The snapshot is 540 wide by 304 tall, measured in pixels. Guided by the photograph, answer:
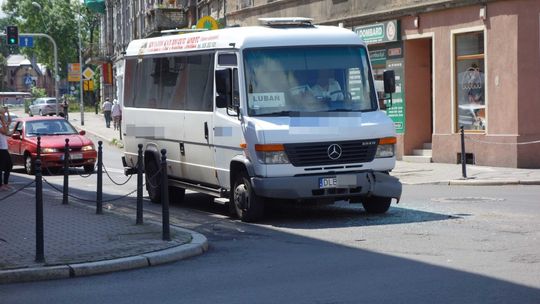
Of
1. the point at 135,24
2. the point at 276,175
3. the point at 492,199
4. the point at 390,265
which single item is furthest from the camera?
the point at 135,24

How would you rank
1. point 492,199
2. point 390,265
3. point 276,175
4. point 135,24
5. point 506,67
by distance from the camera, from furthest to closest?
point 135,24 < point 506,67 < point 492,199 < point 276,175 < point 390,265

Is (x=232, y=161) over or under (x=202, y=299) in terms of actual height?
over

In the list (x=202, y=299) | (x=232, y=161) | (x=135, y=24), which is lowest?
(x=202, y=299)

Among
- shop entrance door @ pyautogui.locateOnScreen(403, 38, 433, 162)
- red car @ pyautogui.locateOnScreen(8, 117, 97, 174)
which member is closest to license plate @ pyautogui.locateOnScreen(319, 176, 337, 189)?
red car @ pyautogui.locateOnScreen(8, 117, 97, 174)

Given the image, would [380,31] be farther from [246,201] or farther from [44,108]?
[44,108]

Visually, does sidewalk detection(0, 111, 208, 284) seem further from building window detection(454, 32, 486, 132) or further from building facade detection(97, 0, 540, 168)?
building window detection(454, 32, 486, 132)

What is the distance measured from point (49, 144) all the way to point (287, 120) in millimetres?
13267

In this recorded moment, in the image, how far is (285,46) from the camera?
46.6 ft

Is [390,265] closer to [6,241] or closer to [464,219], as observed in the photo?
[464,219]

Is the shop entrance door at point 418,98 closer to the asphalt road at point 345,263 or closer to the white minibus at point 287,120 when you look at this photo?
the asphalt road at point 345,263

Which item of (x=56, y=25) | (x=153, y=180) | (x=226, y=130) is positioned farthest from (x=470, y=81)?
(x=56, y=25)

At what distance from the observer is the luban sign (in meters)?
26.8

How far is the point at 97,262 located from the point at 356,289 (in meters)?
3.01

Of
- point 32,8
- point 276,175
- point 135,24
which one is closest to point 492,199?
point 276,175
